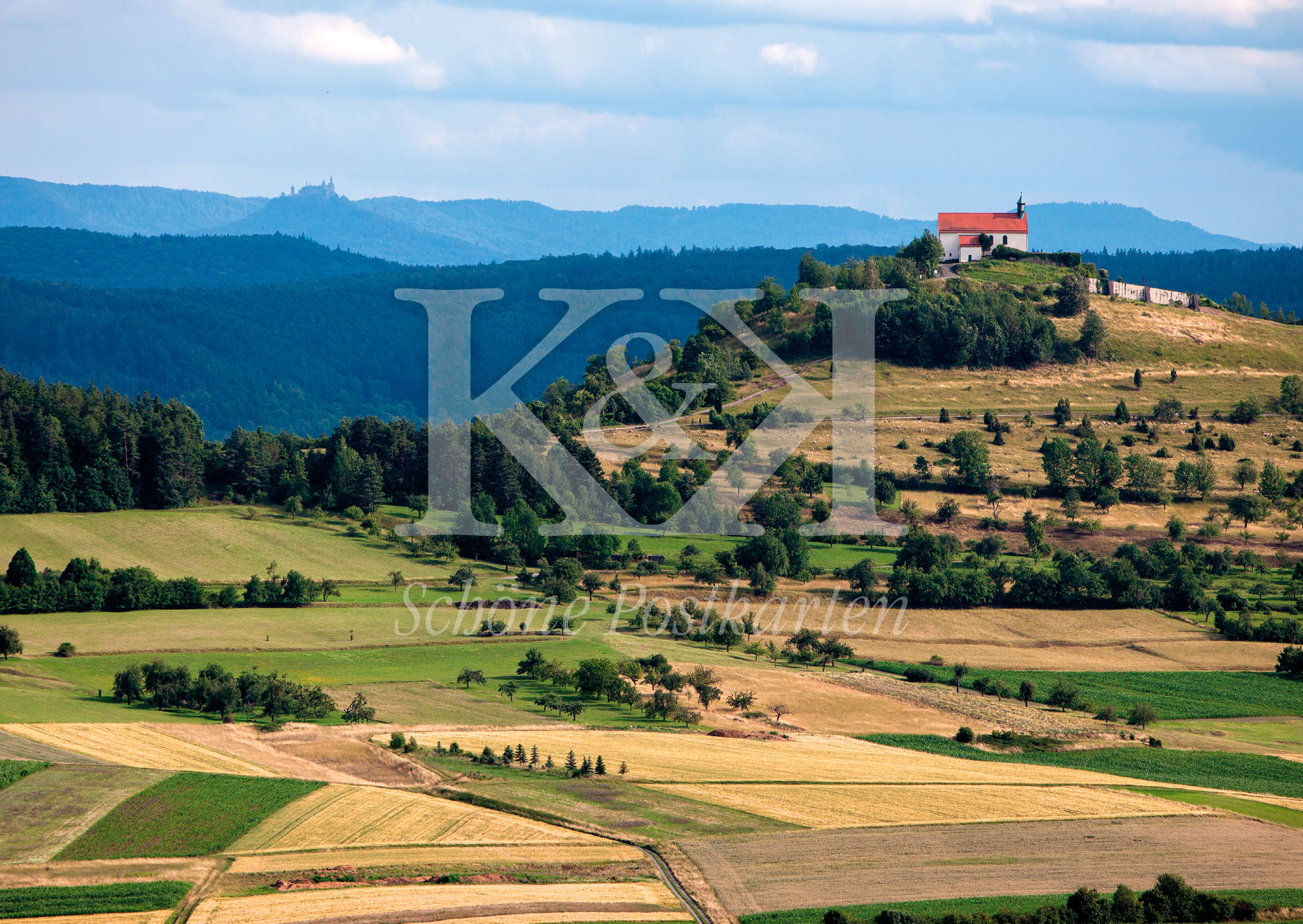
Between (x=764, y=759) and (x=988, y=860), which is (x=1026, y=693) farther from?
(x=988, y=860)

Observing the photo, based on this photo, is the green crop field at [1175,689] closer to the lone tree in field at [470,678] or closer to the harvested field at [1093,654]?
the harvested field at [1093,654]

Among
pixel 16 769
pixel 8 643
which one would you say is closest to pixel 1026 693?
pixel 16 769

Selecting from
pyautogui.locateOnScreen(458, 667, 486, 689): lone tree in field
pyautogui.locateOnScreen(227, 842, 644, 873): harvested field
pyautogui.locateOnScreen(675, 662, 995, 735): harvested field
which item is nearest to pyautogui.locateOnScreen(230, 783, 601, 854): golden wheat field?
pyautogui.locateOnScreen(227, 842, 644, 873): harvested field

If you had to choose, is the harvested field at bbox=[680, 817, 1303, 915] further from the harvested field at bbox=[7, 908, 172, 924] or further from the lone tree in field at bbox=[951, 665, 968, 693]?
the lone tree in field at bbox=[951, 665, 968, 693]

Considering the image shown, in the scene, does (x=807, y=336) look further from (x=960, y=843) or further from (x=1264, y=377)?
(x=960, y=843)

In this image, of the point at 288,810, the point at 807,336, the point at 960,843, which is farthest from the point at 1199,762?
the point at 807,336
